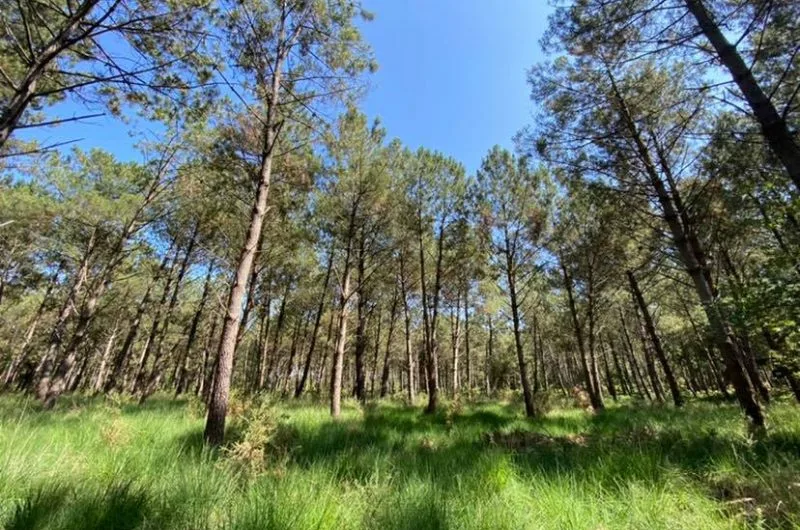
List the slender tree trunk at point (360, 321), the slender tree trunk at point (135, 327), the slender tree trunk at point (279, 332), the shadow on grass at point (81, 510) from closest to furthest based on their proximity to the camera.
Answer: the shadow on grass at point (81, 510), the slender tree trunk at point (360, 321), the slender tree trunk at point (135, 327), the slender tree trunk at point (279, 332)

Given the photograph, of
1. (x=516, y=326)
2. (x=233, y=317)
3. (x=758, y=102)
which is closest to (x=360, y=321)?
(x=516, y=326)

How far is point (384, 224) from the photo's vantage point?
13539 millimetres

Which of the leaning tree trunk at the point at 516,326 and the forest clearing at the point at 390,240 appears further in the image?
the leaning tree trunk at the point at 516,326

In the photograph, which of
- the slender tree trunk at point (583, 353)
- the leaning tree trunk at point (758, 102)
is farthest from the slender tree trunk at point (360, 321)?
the leaning tree trunk at point (758, 102)

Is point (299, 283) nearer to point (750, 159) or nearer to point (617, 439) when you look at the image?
point (617, 439)

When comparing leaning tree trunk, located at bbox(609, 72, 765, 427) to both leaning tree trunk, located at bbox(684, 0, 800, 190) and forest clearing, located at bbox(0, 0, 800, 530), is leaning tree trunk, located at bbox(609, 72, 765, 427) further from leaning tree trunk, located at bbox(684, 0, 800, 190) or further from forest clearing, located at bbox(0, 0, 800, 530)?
leaning tree trunk, located at bbox(684, 0, 800, 190)

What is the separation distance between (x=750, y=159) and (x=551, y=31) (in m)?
6.29

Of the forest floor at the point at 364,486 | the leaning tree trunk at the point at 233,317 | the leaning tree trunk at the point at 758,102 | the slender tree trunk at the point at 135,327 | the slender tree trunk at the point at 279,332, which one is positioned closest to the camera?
the forest floor at the point at 364,486

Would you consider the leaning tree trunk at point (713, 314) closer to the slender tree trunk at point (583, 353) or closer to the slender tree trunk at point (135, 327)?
the slender tree trunk at point (583, 353)

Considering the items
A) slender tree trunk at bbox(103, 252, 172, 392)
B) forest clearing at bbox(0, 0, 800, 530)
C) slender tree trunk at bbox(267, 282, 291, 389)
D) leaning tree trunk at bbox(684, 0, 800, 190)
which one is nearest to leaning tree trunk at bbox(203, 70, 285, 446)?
forest clearing at bbox(0, 0, 800, 530)

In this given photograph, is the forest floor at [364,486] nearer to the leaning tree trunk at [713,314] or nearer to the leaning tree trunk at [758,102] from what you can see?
the leaning tree trunk at [713,314]

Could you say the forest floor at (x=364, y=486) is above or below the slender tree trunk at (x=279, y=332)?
below

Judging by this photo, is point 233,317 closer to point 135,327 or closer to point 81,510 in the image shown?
point 81,510

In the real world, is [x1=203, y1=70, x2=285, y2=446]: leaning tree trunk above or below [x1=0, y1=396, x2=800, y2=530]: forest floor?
above
